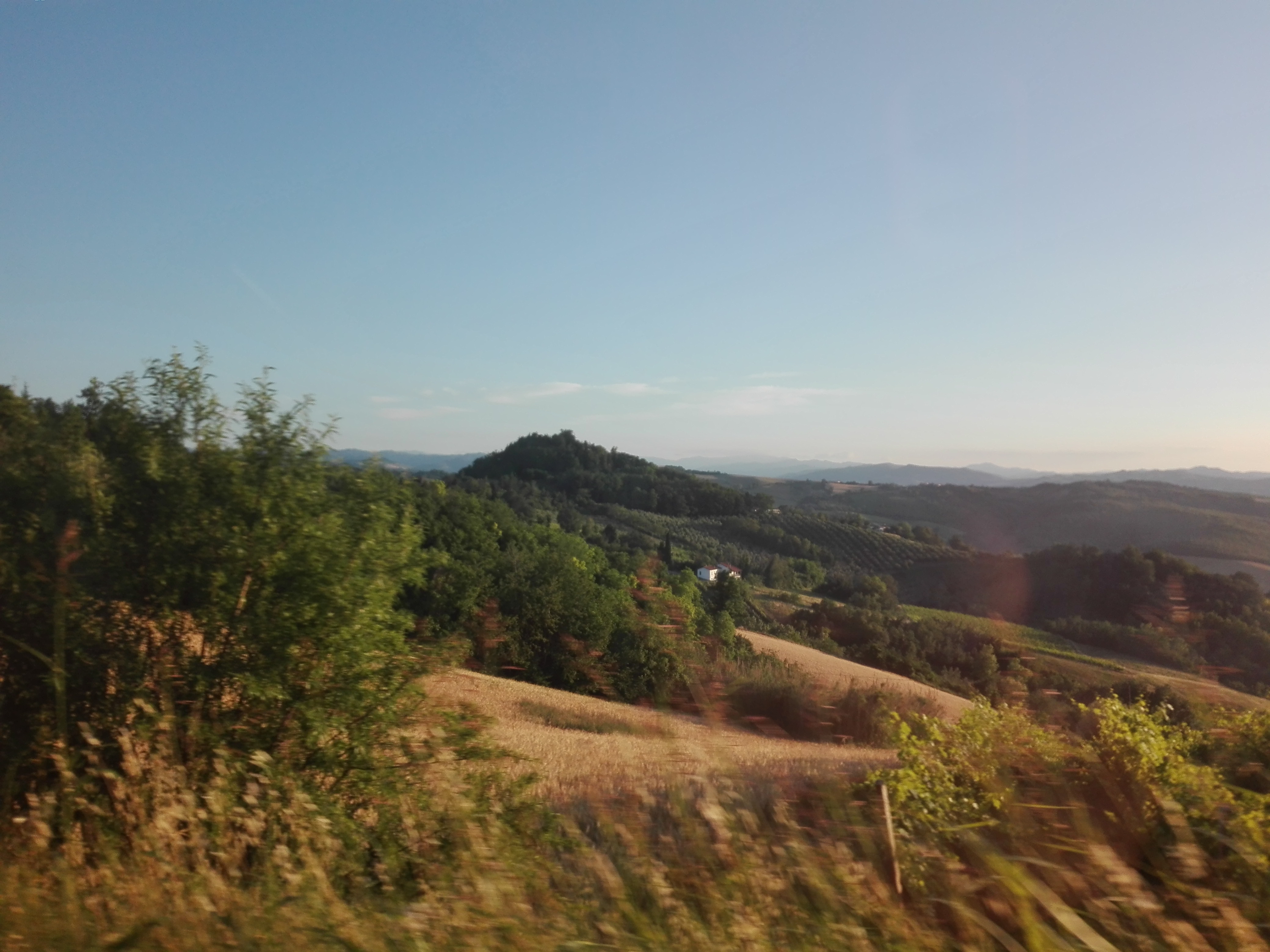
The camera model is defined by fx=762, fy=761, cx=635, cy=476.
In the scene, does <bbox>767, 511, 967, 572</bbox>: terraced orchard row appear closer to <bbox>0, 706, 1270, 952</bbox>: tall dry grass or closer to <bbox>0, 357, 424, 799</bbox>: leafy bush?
<bbox>0, 357, 424, 799</bbox>: leafy bush

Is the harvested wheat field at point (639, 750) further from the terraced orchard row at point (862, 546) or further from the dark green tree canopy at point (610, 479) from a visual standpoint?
the dark green tree canopy at point (610, 479)

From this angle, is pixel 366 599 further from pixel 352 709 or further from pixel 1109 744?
pixel 1109 744

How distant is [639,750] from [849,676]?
11.5 meters

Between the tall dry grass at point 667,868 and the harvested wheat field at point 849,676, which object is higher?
the tall dry grass at point 667,868

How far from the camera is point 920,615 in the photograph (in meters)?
34.1

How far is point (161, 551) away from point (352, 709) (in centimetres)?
195

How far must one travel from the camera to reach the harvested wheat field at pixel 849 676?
9.24 meters

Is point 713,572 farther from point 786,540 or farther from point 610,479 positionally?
point 610,479

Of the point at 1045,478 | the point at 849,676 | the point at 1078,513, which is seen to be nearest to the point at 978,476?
the point at 1045,478

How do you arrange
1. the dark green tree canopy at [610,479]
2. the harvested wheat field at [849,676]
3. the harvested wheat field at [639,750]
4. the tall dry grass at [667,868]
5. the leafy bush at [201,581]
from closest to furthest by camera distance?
the tall dry grass at [667,868] < the harvested wheat field at [639,750] < the leafy bush at [201,581] < the harvested wheat field at [849,676] < the dark green tree canopy at [610,479]

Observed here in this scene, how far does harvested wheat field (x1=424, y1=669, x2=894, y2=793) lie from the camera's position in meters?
3.70

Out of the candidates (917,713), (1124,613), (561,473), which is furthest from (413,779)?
(561,473)

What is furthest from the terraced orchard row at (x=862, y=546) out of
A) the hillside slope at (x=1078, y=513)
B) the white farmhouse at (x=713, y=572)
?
the white farmhouse at (x=713, y=572)

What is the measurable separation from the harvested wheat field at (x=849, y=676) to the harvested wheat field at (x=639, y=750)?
0.94m
